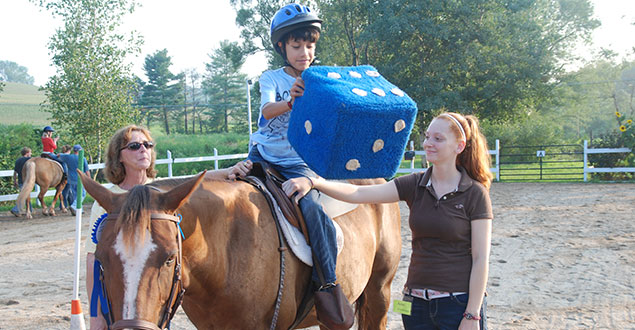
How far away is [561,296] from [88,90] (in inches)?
603

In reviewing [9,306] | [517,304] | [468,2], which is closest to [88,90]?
[9,306]

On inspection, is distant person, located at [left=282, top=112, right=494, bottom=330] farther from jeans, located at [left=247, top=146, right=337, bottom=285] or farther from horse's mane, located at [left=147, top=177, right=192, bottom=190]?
horse's mane, located at [left=147, top=177, right=192, bottom=190]

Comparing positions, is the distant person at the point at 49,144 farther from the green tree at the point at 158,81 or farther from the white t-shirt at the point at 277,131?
the green tree at the point at 158,81

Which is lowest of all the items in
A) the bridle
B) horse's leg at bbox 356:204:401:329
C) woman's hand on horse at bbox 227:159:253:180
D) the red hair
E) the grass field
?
horse's leg at bbox 356:204:401:329

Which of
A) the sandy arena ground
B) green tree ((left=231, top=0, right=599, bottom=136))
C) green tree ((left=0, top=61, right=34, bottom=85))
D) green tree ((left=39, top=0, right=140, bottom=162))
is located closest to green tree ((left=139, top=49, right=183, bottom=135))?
green tree ((left=231, top=0, right=599, bottom=136))

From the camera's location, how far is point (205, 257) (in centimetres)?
231

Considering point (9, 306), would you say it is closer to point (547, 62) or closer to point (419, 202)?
point (419, 202)

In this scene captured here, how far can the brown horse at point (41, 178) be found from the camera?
12.7 meters

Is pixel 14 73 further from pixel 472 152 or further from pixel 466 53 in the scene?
pixel 472 152

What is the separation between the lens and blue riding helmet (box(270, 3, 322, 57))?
10.2 feet

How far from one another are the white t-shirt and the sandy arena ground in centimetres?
→ 270

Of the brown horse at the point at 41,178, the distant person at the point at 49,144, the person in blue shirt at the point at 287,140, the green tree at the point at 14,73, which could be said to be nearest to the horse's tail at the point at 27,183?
the brown horse at the point at 41,178

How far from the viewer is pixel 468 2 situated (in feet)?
78.9

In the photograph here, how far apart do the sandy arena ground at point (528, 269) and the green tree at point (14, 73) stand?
115 metres
